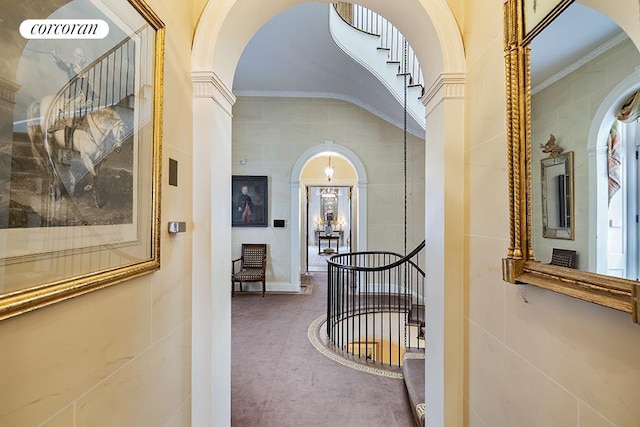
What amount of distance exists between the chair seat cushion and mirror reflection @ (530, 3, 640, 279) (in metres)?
4.65

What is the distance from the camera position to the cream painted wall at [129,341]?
1.84 ft

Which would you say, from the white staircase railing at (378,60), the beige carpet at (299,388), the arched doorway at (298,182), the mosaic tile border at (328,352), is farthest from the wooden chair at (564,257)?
the arched doorway at (298,182)

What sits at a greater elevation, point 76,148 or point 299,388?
point 76,148

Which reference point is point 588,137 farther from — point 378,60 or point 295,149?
point 295,149

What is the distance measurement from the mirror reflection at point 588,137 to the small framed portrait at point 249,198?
480 centimetres

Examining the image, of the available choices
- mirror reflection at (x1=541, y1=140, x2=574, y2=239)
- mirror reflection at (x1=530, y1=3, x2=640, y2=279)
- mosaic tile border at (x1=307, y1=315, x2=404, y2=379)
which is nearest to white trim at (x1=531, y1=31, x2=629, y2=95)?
mirror reflection at (x1=530, y1=3, x2=640, y2=279)

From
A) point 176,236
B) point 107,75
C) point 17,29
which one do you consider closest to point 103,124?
point 107,75

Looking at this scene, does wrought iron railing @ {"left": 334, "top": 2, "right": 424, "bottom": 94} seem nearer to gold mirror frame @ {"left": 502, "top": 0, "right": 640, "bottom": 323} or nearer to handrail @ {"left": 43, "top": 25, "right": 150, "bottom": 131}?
gold mirror frame @ {"left": 502, "top": 0, "right": 640, "bottom": 323}

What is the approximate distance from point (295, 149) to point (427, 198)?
4161 mm

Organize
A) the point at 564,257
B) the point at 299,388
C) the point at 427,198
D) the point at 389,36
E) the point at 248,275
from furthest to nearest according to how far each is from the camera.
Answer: the point at 248,275, the point at 389,36, the point at 299,388, the point at 427,198, the point at 564,257

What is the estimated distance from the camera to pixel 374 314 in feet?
13.0

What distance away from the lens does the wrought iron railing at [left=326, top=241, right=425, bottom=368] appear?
10.5 feet

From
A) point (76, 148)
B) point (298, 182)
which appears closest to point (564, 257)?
point (76, 148)

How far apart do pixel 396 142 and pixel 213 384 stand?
4.84 metres
